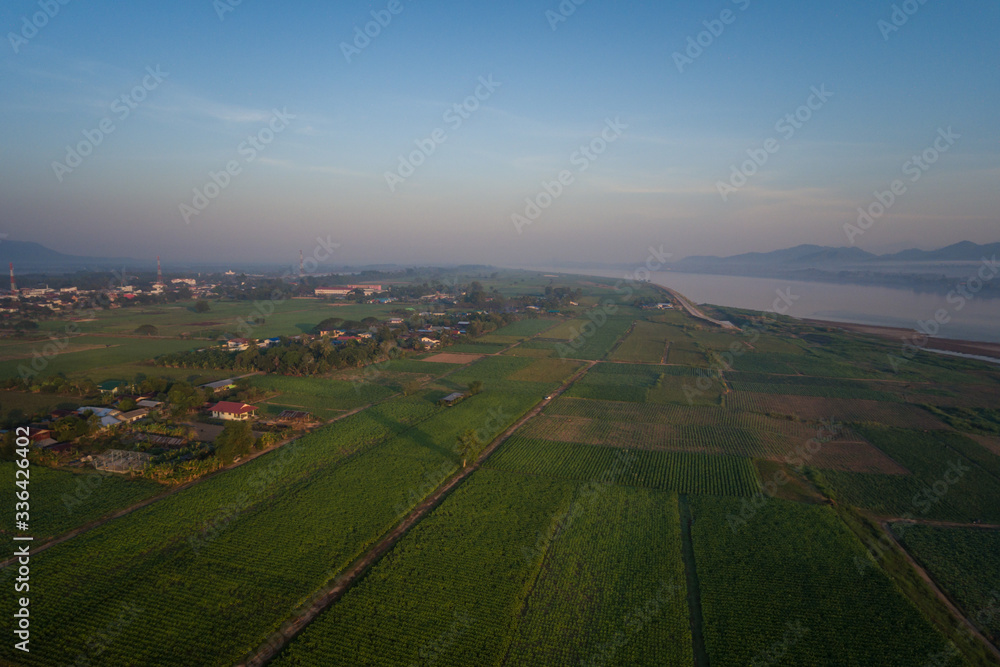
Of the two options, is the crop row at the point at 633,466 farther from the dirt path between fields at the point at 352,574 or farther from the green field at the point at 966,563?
the green field at the point at 966,563

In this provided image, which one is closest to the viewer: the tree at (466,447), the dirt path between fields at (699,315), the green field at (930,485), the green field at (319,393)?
the green field at (930,485)

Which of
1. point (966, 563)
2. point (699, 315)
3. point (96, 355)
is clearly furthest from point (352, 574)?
point (699, 315)

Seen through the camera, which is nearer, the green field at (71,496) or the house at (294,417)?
the green field at (71,496)

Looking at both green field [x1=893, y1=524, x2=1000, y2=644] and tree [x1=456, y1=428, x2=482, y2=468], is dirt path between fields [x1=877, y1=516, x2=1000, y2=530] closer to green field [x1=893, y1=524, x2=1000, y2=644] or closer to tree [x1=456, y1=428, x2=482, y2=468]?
green field [x1=893, y1=524, x2=1000, y2=644]

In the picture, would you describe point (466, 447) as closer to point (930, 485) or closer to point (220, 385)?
point (930, 485)

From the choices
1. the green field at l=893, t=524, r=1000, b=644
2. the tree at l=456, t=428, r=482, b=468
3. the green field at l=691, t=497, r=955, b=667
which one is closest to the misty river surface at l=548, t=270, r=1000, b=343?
the green field at l=893, t=524, r=1000, b=644

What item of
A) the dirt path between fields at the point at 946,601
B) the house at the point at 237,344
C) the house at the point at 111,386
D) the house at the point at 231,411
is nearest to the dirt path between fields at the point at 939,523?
the dirt path between fields at the point at 946,601
